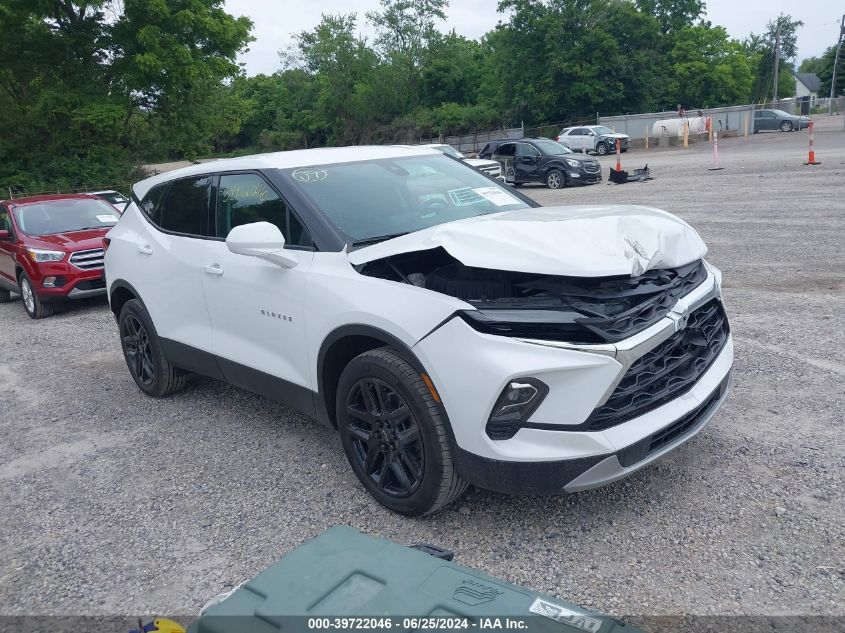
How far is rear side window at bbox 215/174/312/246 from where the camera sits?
4.20m

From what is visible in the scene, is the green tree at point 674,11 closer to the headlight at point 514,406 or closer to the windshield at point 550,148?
the windshield at point 550,148

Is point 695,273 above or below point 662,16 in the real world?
below

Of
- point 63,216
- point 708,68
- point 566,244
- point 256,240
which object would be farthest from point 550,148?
point 708,68

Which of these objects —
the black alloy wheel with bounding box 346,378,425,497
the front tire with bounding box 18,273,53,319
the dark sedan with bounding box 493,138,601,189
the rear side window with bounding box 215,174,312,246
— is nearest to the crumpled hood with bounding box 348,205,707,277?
the rear side window with bounding box 215,174,312,246

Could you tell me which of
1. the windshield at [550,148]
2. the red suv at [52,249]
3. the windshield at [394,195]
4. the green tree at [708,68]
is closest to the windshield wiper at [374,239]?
the windshield at [394,195]

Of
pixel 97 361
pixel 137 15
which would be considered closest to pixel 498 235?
pixel 97 361

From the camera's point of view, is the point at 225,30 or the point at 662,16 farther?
the point at 662,16

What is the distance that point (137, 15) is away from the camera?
24.9 meters

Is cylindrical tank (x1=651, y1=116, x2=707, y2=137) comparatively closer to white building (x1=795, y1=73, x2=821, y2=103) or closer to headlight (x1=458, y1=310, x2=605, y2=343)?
headlight (x1=458, y1=310, x2=605, y2=343)

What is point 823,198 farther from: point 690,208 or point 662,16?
point 662,16

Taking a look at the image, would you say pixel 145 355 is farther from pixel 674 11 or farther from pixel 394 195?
pixel 674 11

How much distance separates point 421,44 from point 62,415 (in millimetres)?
70423

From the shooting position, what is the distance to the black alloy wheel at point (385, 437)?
11.3 ft

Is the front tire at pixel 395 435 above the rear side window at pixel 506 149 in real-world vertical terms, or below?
below
